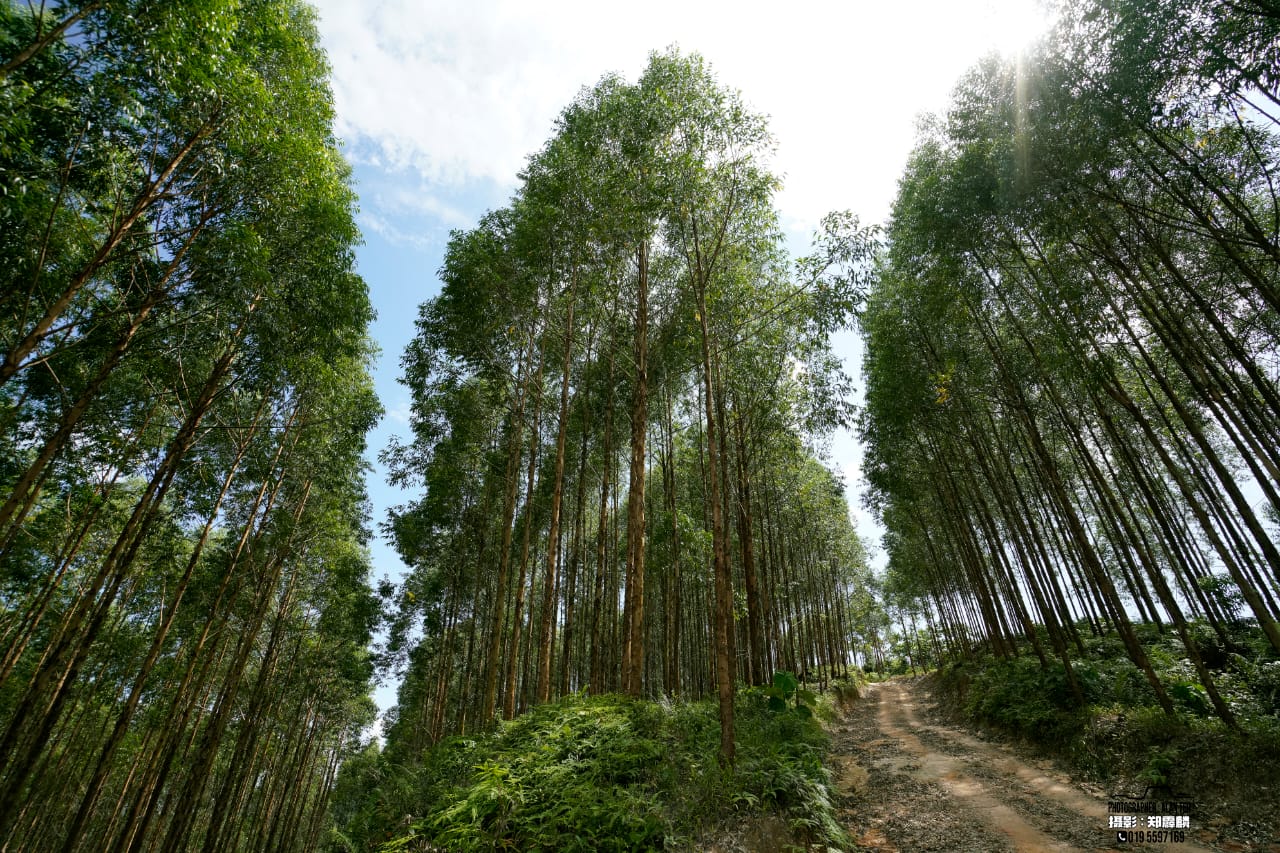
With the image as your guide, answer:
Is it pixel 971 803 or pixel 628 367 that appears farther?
pixel 628 367

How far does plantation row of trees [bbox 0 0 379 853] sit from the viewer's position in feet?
17.3

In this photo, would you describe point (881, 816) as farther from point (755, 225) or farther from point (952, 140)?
point (952, 140)

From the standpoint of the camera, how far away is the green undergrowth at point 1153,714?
17.9 feet

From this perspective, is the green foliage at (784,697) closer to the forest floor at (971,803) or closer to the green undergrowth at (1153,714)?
the forest floor at (971,803)

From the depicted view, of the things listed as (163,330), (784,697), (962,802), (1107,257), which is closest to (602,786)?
(962,802)

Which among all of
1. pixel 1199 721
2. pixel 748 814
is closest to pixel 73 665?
pixel 748 814

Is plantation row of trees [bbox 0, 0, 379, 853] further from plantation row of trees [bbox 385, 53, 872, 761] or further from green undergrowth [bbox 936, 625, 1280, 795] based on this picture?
green undergrowth [bbox 936, 625, 1280, 795]

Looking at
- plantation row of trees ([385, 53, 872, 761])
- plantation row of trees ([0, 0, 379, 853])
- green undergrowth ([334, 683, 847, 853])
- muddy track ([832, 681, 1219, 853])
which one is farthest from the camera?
plantation row of trees ([385, 53, 872, 761])

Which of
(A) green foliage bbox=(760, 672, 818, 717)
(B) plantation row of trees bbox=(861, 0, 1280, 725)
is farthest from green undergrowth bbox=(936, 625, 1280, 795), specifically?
(A) green foliage bbox=(760, 672, 818, 717)

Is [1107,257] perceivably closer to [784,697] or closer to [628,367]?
[628,367]

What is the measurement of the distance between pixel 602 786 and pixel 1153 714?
751cm

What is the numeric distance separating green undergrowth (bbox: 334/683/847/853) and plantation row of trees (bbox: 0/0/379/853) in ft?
17.5

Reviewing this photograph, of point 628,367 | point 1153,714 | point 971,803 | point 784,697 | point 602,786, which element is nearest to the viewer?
point 602,786

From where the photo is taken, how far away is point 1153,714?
21.4 feet
